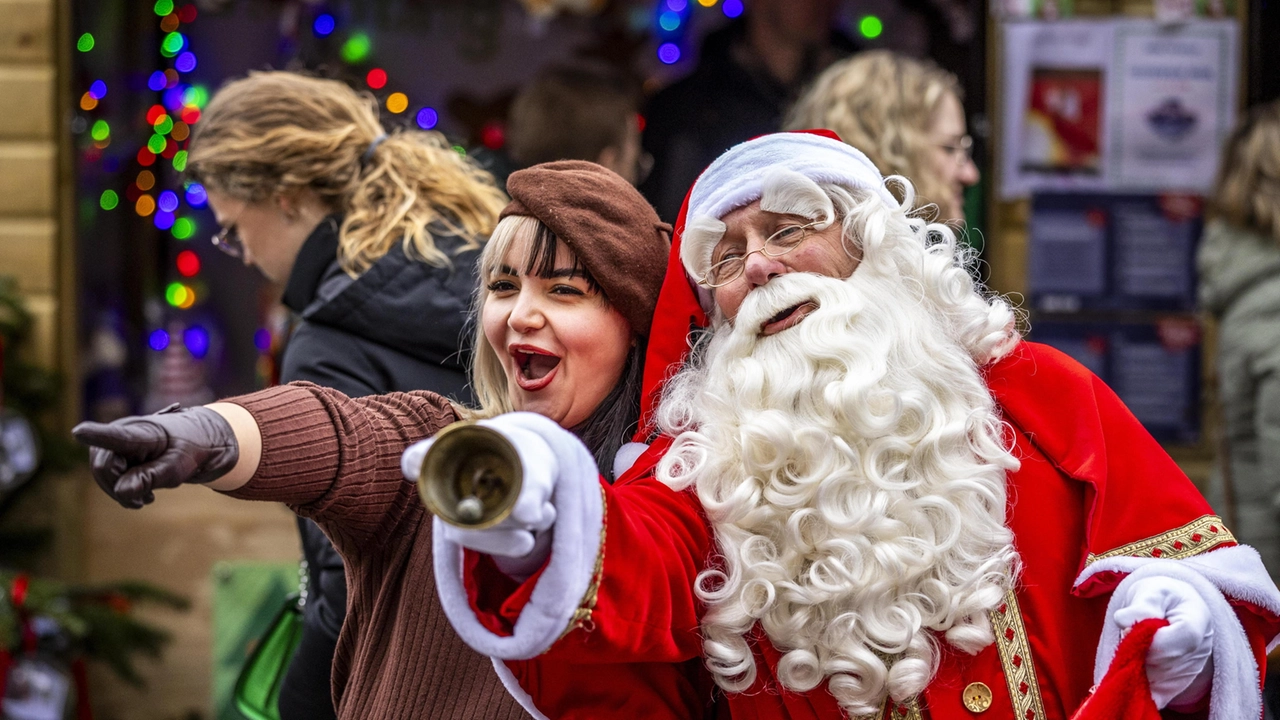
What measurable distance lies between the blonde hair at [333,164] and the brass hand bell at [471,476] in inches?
46.8

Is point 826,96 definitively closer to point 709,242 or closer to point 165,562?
point 709,242

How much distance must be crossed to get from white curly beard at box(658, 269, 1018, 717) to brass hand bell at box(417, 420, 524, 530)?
421mm

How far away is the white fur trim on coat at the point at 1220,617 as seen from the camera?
5.16 feet

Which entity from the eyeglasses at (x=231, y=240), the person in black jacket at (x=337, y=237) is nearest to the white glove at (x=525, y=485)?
the person in black jacket at (x=337, y=237)

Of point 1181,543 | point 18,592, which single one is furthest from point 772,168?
point 18,592

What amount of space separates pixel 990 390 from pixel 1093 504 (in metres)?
0.21

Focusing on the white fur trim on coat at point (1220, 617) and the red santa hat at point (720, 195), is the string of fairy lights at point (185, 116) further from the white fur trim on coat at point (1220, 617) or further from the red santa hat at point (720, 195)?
the white fur trim on coat at point (1220, 617)

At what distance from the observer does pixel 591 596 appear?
1.31 meters

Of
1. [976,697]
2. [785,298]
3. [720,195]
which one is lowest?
[976,697]

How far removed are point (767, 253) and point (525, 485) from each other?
0.66m

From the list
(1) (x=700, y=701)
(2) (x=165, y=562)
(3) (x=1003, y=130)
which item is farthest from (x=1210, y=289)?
(2) (x=165, y=562)

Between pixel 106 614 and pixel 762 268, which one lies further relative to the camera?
pixel 106 614

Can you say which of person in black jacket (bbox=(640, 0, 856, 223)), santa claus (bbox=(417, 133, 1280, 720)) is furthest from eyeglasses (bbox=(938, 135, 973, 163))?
person in black jacket (bbox=(640, 0, 856, 223))

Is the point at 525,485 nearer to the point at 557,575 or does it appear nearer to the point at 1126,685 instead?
the point at 557,575
